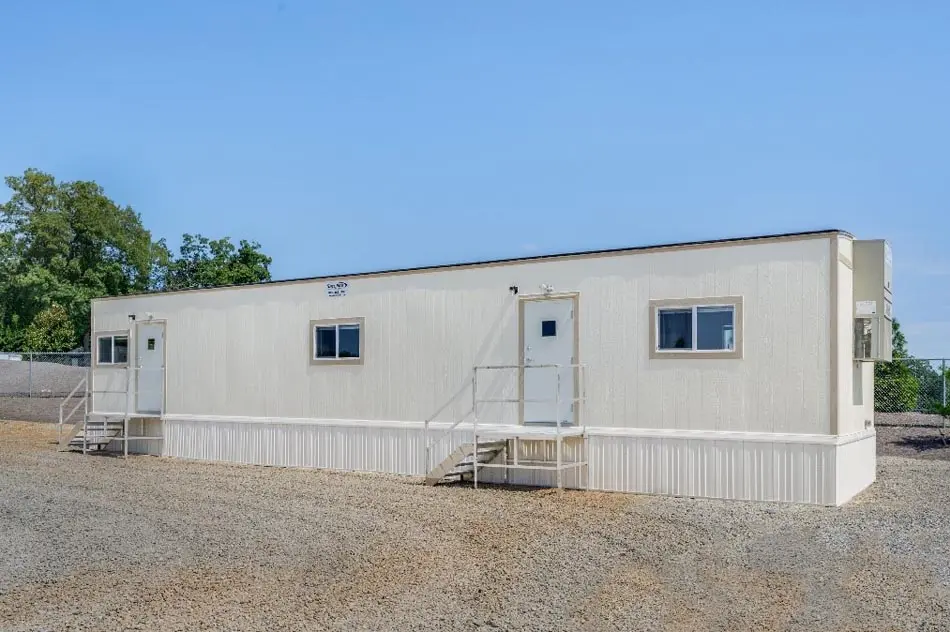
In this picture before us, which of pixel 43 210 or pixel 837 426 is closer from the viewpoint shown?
pixel 837 426

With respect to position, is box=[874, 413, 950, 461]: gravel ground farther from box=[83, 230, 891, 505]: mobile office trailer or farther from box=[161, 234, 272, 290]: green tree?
box=[161, 234, 272, 290]: green tree

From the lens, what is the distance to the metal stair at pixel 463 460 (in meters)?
13.7

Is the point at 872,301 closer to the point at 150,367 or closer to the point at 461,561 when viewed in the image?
the point at 461,561

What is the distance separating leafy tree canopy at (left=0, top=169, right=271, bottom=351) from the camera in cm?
4406

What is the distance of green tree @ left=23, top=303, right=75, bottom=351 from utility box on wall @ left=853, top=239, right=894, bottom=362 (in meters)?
38.0

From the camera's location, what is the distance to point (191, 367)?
1812 cm

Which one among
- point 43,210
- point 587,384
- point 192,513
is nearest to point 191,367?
point 192,513

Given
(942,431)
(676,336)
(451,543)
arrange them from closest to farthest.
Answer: (451,543) < (676,336) < (942,431)

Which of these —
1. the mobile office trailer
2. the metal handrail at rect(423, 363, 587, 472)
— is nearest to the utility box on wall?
the mobile office trailer

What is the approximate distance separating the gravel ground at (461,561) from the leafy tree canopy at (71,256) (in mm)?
33278

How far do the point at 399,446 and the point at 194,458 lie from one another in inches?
195

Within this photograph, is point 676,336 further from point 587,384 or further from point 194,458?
point 194,458

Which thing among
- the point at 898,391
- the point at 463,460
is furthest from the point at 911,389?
the point at 463,460

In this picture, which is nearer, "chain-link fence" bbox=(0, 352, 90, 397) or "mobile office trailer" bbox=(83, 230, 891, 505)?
"mobile office trailer" bbox=(83, 230, 891, 505)
